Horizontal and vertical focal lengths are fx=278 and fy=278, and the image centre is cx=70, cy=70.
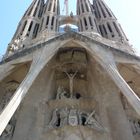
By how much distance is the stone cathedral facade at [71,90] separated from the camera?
9.98 metres

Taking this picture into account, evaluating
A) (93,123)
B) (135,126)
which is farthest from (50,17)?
(135,126)

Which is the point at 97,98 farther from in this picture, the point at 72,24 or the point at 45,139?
the point at 72,24

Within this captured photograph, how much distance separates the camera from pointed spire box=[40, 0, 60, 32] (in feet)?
66.1

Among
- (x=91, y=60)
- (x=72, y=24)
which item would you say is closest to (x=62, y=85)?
(x=91, y=60)

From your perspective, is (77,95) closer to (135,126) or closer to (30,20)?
(135,126)

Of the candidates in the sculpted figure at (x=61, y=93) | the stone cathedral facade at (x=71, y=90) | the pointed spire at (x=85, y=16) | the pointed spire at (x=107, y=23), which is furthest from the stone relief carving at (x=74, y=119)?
the pointed spire at (x=85, y=16)

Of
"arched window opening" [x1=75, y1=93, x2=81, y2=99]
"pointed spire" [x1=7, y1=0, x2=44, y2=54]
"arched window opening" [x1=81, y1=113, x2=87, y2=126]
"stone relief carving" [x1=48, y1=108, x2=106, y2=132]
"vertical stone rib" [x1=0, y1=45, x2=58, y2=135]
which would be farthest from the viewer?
"pointed spire" [x1=7, y1=0, x2=44, y2=54]

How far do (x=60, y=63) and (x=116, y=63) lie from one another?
270 centimetres

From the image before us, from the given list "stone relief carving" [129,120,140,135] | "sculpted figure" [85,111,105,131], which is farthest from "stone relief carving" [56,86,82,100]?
"stone relief carving" [129,120,140,135]

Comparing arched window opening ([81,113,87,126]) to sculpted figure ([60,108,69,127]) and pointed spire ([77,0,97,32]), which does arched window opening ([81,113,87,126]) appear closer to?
sculpted figure ([60,108,69,127])

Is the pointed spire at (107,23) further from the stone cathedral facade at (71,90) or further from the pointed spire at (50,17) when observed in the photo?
the stone cathedral facade at (71,90)

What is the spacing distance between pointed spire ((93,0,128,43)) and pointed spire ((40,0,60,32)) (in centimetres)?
340

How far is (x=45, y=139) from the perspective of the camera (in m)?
9.94

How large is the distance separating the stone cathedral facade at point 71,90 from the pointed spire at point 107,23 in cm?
572
